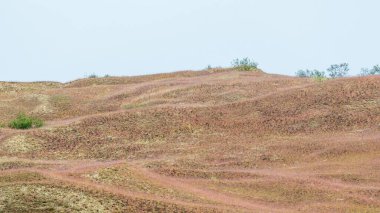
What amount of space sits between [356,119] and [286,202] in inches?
656

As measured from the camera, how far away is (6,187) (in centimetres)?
2841

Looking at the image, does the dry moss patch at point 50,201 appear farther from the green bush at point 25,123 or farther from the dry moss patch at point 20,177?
the green bush at point 25,123

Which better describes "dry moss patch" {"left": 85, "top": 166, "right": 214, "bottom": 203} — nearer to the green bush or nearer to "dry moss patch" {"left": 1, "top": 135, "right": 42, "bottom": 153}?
"dry moss patch" {"left": 1, "top": 135, "right": 42, "bottom": 153}

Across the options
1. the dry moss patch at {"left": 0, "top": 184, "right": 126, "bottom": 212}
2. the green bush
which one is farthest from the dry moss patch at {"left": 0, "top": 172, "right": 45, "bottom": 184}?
the green bush

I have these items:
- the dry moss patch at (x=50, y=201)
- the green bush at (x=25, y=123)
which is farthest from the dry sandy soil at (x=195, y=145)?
the green bush at (x=25, y=123)

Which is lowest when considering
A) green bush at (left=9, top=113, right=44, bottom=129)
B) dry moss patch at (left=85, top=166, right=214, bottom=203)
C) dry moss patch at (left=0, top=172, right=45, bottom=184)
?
dry moss patch at (left=85, top=166, right=214, bottom=203)

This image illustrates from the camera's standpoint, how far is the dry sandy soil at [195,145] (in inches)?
1168

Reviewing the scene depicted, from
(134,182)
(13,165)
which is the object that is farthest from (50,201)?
(13,165)

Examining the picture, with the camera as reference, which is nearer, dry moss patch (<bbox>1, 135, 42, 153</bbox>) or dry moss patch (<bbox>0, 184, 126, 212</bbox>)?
dry moss patch (<bbox>0, 184, 126, 212</bbox>)

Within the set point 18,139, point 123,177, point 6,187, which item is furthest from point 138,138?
point 6,187

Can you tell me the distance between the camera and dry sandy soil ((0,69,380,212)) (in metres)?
29.7

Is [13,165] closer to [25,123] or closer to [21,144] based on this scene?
[21,144]

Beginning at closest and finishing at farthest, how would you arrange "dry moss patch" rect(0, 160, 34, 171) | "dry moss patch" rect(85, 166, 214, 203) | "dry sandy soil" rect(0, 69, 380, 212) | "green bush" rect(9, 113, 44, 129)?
"dry sandy soil" rect(0, 69, 380, 212)
"dry moss patch" rect(85, 166, 214, 203)
"dry moss patch" rect(0, 160, 34, 171)
"green bush" rect(9, 113, 44, 129)

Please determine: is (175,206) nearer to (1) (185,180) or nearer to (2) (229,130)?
(1) (185,180)
